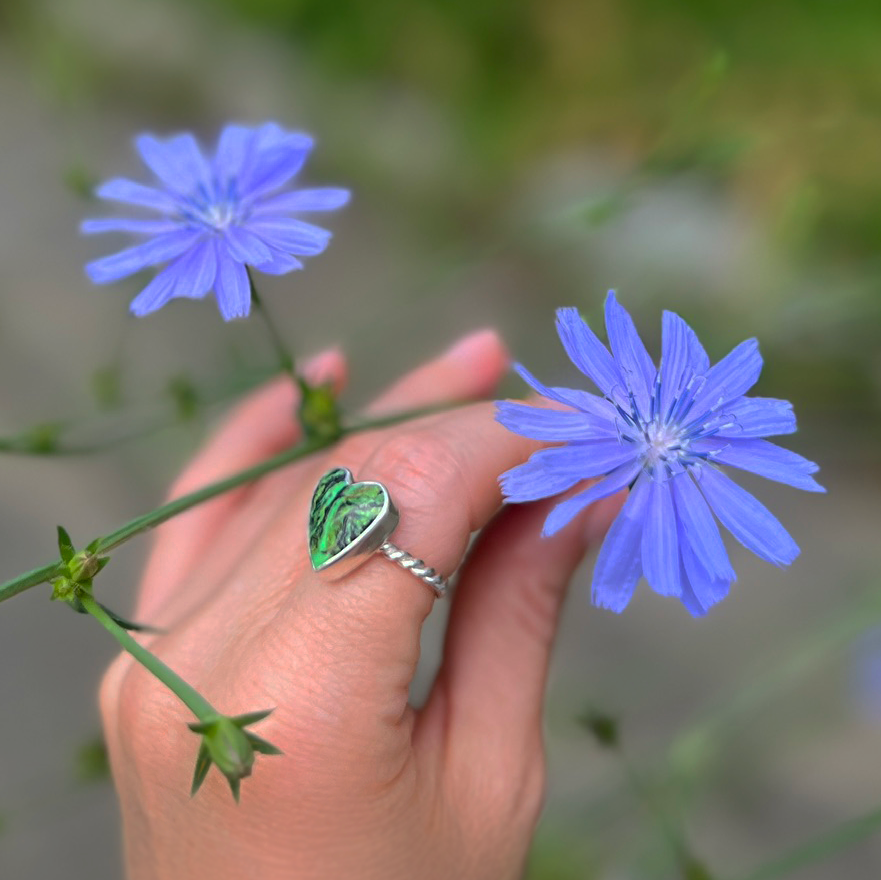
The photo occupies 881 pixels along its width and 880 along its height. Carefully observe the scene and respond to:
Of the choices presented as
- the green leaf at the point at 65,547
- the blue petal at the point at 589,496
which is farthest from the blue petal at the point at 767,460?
the green leaf at the point at 65,547

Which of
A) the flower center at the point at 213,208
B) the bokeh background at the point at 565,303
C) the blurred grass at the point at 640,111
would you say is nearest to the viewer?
the flower center at the point at 213,208

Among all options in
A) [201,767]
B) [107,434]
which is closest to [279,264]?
[201,767]

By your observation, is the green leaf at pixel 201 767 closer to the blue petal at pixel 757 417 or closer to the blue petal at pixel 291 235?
the blue petal at pixel 291 235

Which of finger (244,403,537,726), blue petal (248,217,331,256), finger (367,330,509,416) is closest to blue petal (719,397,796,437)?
finger (244,403,537,726)

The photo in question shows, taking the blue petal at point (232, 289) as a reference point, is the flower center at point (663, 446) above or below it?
below

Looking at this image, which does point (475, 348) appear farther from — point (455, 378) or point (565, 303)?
point (565, 303)

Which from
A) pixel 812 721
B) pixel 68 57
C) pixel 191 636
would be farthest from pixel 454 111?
pixel 191 636

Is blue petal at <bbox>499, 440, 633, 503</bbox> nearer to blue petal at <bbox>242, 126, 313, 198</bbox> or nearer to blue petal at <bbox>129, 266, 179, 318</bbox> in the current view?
blue petal at <bbox>129, 266, 179, 318</bbox>
